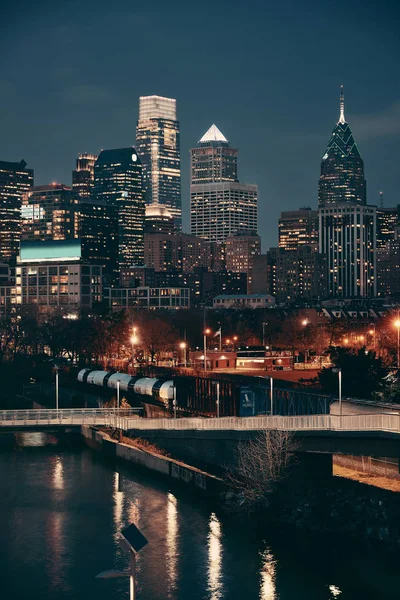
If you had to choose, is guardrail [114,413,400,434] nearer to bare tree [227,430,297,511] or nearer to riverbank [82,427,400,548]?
bare tree [227,430,297,511]

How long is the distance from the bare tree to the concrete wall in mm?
3199

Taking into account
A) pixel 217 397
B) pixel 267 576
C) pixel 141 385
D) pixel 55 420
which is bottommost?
pixel 267 576

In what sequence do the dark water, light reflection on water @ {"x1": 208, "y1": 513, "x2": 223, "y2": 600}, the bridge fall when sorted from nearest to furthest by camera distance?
light reflection on water @ {"x1": 208, "y1": 513, "x2": 223, "y2": 600}
the dark water
the bridge

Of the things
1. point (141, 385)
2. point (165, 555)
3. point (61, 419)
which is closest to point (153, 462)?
point (61, 419)

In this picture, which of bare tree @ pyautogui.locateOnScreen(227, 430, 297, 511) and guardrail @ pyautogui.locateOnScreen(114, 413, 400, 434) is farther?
bare tree @ pyautogui.locateOnScreen(227, 430, 297, 511)

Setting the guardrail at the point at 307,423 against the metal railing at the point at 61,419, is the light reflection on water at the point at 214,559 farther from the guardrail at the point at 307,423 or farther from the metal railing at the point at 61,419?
the metal railing at the point at 61,419

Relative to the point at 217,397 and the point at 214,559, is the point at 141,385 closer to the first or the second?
the point at 217,397

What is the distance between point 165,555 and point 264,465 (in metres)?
9.64

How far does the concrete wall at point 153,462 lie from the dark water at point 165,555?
4.89ft

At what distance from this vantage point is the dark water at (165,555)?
4709cm

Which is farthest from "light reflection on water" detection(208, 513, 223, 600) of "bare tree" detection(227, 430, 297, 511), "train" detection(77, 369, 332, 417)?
"train" detection(77, 369, 332, 417)

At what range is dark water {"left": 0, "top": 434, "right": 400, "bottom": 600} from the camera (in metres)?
47.1

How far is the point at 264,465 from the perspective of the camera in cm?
5903

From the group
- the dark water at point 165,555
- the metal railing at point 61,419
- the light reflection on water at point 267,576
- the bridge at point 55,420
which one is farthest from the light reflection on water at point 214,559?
the metal railing at point 61,419
